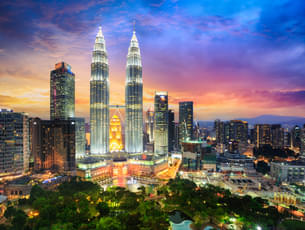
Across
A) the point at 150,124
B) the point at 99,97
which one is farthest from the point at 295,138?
the point at 99,97

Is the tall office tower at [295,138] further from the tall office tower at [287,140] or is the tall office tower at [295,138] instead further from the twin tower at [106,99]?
the twin tower at [106,99]

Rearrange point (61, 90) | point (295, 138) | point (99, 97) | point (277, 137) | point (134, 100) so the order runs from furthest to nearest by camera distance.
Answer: point (277, 137) → point (295, 138) → point (134, 100) → point (99, 97) → point (61, 90)

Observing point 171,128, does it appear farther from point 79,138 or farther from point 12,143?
point 12,143

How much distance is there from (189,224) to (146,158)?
35.6 m

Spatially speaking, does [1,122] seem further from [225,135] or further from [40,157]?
[225,135]

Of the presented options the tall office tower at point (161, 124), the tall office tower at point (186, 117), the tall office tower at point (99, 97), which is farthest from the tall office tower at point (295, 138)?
the tall office tower at point (99, 97)

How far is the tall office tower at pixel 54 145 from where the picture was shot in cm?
5488

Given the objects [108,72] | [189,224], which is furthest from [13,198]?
[108,72]

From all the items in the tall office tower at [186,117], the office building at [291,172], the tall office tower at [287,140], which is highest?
the tall office tower at [186,117]

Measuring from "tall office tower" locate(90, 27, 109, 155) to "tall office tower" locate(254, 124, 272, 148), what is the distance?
7173cm

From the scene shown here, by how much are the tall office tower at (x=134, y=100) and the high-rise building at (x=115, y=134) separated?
1079 centimetres

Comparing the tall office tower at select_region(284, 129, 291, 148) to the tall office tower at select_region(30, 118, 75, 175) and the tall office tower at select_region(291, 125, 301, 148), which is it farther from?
the tall office tower at select_region(30, 118, 75, 175)

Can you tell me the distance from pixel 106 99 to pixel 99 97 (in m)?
2.99

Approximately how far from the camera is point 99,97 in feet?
244
